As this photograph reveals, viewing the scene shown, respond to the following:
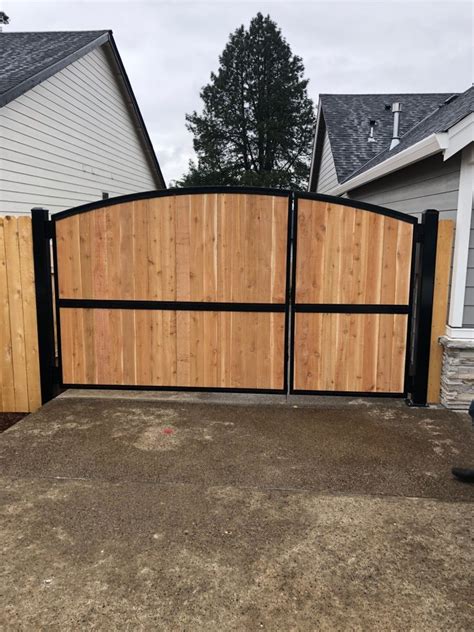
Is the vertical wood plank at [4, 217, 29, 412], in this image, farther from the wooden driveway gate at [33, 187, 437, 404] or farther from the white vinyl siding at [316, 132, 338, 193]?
the white vinyl siding at [316, 132, 338, 193]

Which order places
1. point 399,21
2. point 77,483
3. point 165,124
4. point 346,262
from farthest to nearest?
point 165,124 < point 399,21 < point 346,262 < point 77,483

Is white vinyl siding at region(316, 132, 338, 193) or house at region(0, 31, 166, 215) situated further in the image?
white vinyl siding at region(316, 132, 338, 193)

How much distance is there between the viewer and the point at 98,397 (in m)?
5.28

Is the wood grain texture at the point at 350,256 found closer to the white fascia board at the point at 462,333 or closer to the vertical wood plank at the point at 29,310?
the white fascia board at the point at 462,333

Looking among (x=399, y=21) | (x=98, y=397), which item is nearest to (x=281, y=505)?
(x=98, y=397)

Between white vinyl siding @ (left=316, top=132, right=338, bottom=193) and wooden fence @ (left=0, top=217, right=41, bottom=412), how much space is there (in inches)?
359

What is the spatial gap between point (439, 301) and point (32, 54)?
29.7 feet

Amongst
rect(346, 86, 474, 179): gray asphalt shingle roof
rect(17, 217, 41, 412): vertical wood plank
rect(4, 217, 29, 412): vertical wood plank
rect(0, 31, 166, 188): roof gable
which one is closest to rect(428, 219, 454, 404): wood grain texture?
rect(346, 86, 474, 179): gray asphalt shingle roof

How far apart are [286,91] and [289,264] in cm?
2622

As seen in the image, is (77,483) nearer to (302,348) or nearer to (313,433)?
(313,433)

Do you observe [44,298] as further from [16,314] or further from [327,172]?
[327,172]

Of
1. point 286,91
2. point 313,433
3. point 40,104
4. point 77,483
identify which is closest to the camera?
point 77,483

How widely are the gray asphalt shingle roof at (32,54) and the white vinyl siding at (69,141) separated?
0.96 feet

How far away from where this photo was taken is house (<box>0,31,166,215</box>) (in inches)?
323
